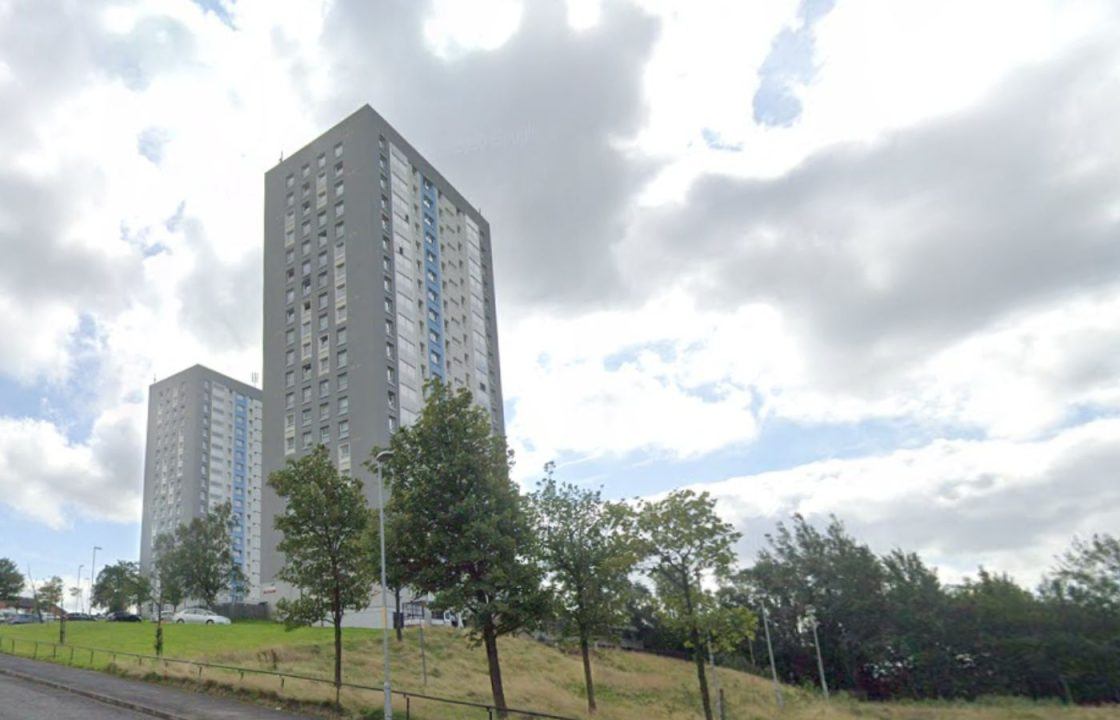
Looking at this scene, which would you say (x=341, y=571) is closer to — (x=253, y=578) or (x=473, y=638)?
(x=473, y=638)

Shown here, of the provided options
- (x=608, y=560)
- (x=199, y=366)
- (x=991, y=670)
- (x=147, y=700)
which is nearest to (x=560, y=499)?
(x=608, y=560)

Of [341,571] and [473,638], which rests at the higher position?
[341,571]

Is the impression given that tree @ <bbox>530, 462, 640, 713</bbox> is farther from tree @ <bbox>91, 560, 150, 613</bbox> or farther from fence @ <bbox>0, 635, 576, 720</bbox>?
tree @ <bbox>91, 560, 150, 613</bbox>

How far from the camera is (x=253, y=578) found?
130m

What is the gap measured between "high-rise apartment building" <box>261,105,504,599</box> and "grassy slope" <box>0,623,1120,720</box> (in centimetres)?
1784

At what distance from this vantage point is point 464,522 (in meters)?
23.9

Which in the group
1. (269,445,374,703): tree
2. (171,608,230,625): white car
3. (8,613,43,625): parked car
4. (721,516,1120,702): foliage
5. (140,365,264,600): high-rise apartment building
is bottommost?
(721,516,1120,702): foliage

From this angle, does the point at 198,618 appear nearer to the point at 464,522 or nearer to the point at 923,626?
the point at 464,522

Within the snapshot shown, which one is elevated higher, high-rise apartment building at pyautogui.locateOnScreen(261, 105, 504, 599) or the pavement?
high-rise apartment building at pyautogui.locateOnScreen(261, 105, 504, 599)

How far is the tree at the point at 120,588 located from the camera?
3039 inches

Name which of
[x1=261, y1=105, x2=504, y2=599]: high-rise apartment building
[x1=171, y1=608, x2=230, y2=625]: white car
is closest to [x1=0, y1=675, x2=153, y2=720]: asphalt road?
[x1=171, y1=608, x2=230, y2=625]: white car

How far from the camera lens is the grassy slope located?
29844mm

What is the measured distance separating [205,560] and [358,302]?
3077 cm

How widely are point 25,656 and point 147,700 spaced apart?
17.9 meters
